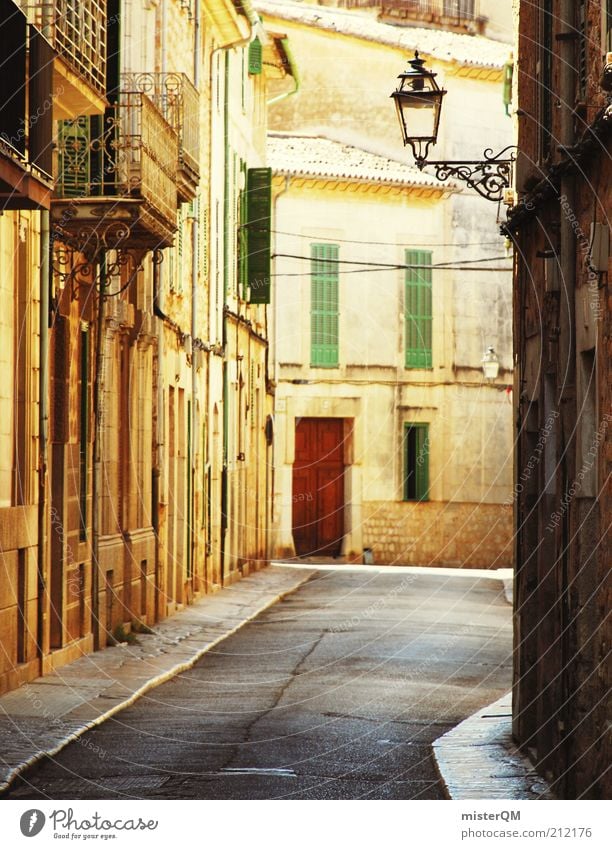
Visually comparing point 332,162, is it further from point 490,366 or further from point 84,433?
point 84,433

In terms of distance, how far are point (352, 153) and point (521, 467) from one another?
101ft

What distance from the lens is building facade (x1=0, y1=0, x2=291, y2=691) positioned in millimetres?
15055

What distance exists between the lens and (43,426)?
15.9m

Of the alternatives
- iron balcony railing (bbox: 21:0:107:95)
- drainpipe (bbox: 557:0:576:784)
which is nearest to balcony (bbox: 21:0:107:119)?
iron balcony railing (bbox: 21:0:107:95)

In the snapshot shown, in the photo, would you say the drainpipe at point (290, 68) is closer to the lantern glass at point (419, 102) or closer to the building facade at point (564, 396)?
the lantern glass at point (419, 102)

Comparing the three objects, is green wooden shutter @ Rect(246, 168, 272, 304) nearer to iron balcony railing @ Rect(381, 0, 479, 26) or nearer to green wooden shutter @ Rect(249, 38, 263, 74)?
green wooden shutter @ Rect(249, 38, 263, 74)

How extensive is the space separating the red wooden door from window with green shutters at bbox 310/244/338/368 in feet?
5.13

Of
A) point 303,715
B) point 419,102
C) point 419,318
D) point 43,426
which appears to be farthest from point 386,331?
point 303,715

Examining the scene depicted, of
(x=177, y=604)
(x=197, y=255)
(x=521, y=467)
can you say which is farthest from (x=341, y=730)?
(x=197, y=255)

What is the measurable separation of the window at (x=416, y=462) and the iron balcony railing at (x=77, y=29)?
79.2 ft

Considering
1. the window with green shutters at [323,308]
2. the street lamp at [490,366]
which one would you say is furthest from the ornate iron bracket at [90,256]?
the window with green shutters at [323,308]

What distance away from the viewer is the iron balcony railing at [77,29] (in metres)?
15.3
